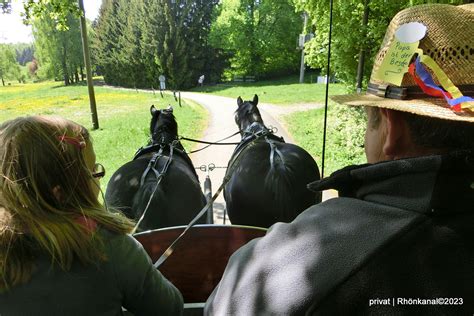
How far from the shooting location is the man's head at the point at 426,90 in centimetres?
97

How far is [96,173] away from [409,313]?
1.46 m

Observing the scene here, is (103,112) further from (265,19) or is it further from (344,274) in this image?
(265,19)

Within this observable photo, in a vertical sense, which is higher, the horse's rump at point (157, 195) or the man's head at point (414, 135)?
the man's head at point (414, 135)

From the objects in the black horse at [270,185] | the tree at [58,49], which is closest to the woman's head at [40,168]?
the black horse at [270,185]

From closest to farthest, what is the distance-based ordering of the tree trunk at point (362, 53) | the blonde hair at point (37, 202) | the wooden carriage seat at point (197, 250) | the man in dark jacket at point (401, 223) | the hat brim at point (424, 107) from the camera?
1. the man in dark jacket at point (401, 223)
2. the hat brim at point (424, 107)
3. the blonde hair at point (37, 202)
4. the wooden carriage seat at point (197, 250)
5. the tree trunk at point (362, 53)

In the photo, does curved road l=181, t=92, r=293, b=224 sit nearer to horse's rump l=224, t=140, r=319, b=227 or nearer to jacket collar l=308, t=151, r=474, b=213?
horse's rump l=224, t=140, r=319, b=227

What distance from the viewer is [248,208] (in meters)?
3.59

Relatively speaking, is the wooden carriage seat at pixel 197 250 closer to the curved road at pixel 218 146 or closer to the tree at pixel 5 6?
the curved road at pixel 218 146

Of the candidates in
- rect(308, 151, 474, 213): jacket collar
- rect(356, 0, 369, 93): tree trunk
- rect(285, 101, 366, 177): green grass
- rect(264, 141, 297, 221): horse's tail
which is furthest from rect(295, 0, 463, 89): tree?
rect(308, 151, 474, 213): jacket collar

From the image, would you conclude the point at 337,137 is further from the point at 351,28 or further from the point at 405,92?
the point at 405,92

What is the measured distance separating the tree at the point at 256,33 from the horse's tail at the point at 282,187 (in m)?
34.8

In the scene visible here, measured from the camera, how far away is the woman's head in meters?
1.29

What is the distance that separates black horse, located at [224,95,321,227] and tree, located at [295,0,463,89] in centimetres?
644

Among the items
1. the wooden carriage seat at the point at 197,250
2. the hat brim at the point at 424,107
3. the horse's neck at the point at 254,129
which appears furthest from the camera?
the horse's neck at the point at 254,129
